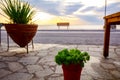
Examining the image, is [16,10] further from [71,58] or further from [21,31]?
[71,58]

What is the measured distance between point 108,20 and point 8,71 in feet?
6.77

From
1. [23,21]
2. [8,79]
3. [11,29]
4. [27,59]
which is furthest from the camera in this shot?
[23,21]

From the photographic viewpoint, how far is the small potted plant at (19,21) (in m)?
3.64

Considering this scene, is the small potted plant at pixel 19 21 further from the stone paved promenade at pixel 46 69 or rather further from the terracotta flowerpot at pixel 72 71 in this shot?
the terracotta flowerpot at pixel 72 71

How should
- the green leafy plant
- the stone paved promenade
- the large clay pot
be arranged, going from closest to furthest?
the green leafy plant, the stone paved promenade, the large clay pot

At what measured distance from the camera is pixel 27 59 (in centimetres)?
325

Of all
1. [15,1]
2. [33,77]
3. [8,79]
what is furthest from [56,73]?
[15,1]

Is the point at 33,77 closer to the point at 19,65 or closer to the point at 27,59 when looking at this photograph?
the point at 19,65

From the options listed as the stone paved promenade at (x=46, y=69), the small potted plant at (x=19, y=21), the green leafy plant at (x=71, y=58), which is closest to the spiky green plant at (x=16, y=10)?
the small potted plant at (x=19, y=21)

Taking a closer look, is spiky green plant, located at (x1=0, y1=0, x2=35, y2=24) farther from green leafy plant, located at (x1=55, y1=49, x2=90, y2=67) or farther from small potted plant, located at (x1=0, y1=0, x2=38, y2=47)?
green leafy plant, located at (x1=55, y1=49, x2=90, y2=67)

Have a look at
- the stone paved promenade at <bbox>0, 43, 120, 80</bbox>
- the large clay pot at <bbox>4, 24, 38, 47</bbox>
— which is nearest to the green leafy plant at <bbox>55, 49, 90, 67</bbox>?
the stone paved promenade at <bbox>0, 43, 120, 80</bbox>

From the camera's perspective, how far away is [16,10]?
3.84m

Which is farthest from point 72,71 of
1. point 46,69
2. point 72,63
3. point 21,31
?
point 21,31

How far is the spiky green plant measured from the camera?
12.5ft
